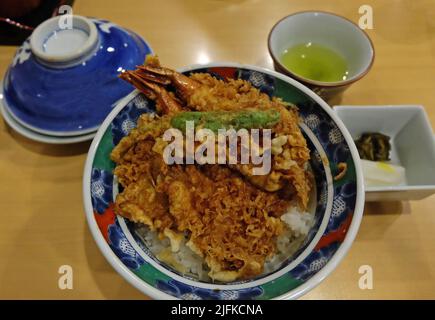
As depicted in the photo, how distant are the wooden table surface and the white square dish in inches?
5.2

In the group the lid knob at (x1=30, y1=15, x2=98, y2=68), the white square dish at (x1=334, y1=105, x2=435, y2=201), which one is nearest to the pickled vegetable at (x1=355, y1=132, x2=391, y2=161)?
the white square dish at (x1=334, y1=105, x2=435, y2=201)

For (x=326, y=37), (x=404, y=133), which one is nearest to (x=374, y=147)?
(x=404, y=133)

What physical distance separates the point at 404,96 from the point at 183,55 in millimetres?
1151

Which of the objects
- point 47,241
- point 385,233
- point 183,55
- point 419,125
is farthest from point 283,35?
point 47,241

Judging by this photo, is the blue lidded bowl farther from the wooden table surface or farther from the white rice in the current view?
the white rice

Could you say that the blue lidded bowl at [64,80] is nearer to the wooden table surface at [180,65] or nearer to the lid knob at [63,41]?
the lid knob at [63,41]

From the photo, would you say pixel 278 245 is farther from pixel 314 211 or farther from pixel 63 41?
pixel 63 41

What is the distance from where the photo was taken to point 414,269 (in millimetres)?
1285

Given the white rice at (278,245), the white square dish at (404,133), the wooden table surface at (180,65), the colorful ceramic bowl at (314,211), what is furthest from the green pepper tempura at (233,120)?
the wooden table surface at (180,65)

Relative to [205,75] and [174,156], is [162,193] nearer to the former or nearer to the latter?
[174,156]

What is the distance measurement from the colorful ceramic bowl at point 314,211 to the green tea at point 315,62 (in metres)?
0.45

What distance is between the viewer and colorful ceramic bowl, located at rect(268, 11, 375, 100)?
1.60 m

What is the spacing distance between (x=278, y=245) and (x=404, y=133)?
0.79 meters

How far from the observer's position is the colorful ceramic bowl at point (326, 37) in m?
1.60
